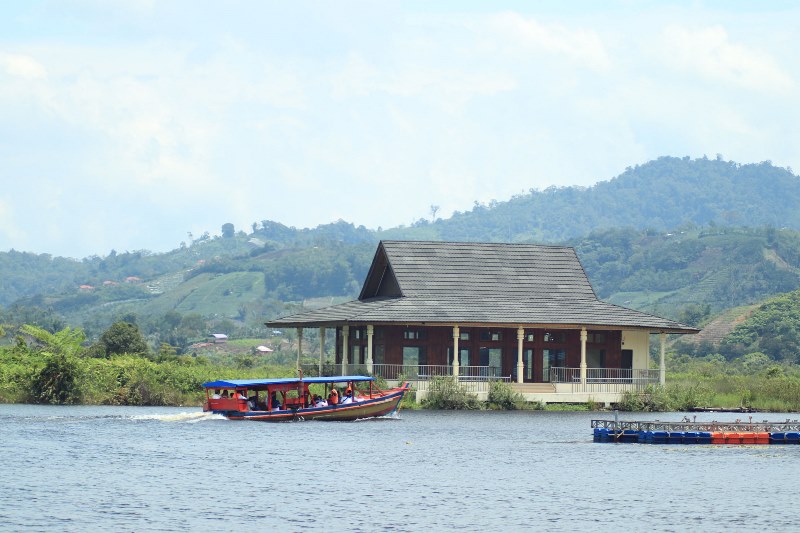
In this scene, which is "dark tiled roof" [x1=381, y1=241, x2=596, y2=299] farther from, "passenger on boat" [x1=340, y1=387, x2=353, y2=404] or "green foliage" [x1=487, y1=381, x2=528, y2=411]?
"passenger on boat" [x1=340, y1=387, x2=353, y2=404]

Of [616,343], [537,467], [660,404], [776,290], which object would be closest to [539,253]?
[616,343]

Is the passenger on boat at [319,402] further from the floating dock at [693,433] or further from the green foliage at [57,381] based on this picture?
the green foliage at [57,381]

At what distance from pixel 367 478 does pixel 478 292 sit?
1107 inches

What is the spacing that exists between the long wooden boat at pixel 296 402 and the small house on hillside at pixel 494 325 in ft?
19.2

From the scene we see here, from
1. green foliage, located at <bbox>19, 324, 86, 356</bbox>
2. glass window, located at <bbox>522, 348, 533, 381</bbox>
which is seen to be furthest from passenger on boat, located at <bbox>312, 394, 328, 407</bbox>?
glass window, located at <bbox>522, 348, 533, 381</bbox>

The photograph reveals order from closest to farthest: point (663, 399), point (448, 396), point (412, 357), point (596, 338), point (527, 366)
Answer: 1. point (448, 396)
2. point (663, 399)
3. point (527, 366)
4. point (596, 338)
5. point (412, 357)

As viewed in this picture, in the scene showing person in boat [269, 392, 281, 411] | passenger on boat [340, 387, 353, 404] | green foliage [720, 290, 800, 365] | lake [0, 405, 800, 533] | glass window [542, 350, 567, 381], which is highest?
green foliage [720, 290, 800, 365]

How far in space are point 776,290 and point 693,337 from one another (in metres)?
70.0

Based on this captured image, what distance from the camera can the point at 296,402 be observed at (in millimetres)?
53438

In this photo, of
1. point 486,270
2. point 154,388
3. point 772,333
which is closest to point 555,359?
point 486,270

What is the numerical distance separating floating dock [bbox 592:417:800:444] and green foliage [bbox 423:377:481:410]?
1194 cm

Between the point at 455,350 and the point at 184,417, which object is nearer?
the point at 184,417

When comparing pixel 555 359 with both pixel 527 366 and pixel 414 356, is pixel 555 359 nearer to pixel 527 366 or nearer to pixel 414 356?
pixel 527 366

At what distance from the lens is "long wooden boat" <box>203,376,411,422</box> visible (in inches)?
2051
